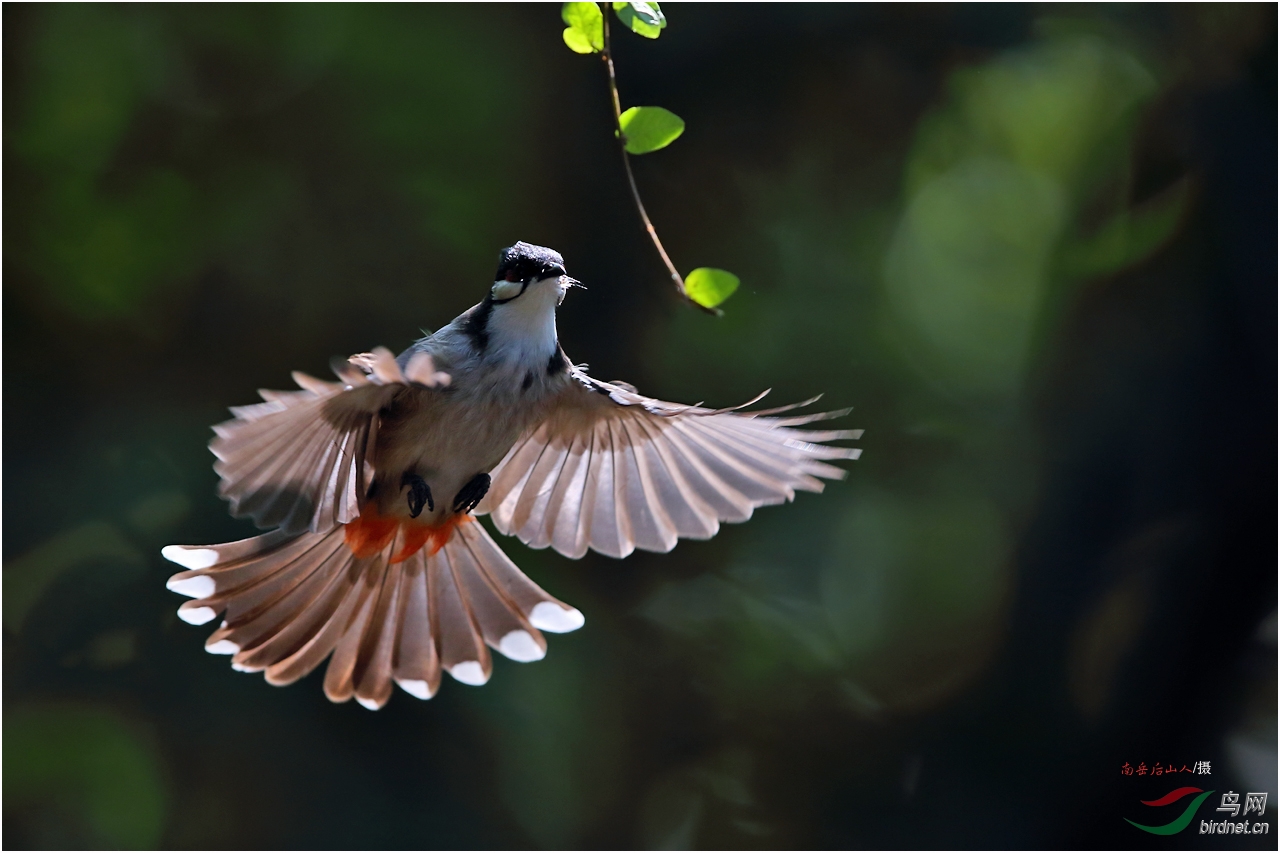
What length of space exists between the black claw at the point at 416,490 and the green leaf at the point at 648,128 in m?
1.24

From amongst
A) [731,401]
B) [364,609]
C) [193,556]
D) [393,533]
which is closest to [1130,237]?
[731,401]

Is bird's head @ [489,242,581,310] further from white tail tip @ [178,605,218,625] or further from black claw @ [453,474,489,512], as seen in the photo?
white tail tip @ [178,605,218,625]

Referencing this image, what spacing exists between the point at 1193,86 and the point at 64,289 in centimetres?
485

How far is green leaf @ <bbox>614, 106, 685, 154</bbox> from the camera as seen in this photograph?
2049 millimetres

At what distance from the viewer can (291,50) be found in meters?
5.12

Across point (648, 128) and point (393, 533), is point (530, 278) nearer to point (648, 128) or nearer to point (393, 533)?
point (648, 128)

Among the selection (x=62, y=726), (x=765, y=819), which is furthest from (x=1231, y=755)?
(x=62, y=726)

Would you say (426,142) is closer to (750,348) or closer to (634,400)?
(750,348)

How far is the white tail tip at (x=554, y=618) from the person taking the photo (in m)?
3.34

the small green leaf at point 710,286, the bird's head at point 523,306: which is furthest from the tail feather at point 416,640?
the small green leaf at point 710,286

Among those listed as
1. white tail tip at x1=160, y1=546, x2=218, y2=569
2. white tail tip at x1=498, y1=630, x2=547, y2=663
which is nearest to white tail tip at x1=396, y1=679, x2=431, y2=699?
white tail tip at x1=498, y1=630, x2=547, y2=663

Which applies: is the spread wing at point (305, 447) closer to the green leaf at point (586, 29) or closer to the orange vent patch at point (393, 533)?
the orange vent patch at point (393, 533)

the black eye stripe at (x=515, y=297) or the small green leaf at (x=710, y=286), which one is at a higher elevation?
the black eye stripe at (x=515, y=297)

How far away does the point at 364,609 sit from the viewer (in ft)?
10.9
